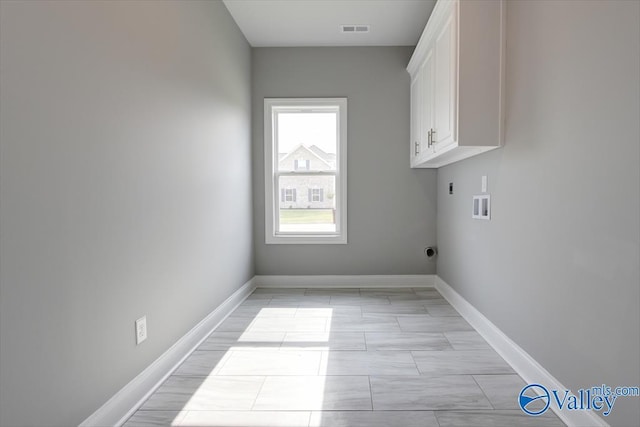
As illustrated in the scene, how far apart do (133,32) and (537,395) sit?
2.79 meters

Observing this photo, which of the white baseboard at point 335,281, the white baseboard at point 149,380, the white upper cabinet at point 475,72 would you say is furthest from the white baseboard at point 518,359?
the white baseboard at point 149,380

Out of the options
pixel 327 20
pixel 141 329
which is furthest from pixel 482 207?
pixel 141 329

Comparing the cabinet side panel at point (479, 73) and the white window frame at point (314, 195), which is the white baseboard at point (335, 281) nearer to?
the white window frame at point (314, 195)

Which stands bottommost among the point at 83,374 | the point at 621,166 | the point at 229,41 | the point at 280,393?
the point at 280,393

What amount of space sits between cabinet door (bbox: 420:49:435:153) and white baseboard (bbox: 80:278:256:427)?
2.33 m

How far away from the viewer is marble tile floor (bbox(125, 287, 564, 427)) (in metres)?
1.89

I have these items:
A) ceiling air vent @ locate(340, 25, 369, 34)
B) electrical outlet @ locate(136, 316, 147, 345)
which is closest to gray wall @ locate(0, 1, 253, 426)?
electrical outlet @ locate(136, 316, 147, 345)

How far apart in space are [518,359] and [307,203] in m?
2.86

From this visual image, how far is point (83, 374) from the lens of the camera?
62.8 inches

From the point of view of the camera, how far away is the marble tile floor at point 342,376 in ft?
6.21

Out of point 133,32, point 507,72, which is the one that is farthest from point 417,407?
point 133,32

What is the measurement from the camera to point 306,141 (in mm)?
4652

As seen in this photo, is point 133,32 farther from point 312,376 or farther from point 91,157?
point 312,376

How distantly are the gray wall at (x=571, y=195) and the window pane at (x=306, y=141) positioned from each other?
2.15 m
